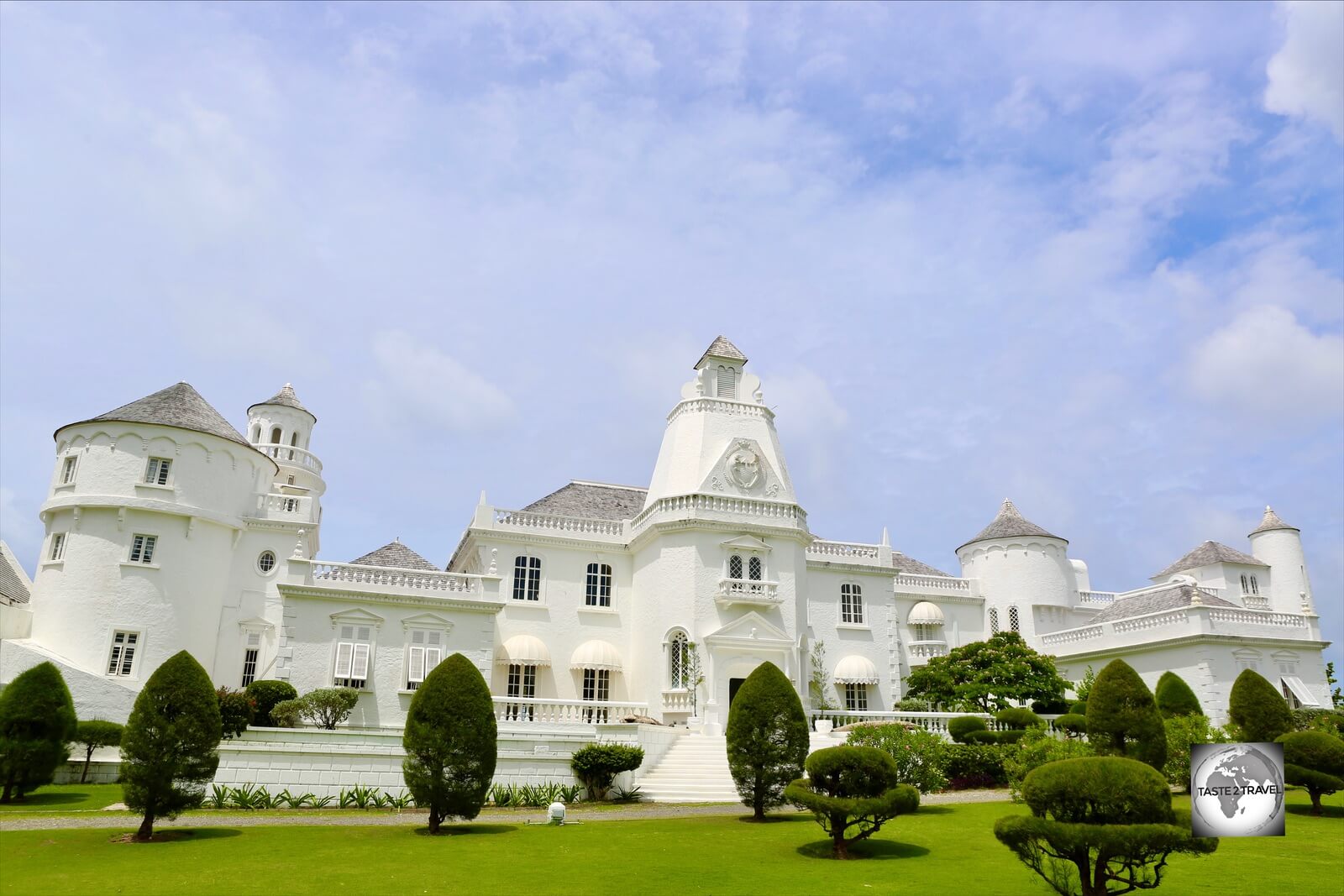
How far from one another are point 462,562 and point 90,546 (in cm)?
1545

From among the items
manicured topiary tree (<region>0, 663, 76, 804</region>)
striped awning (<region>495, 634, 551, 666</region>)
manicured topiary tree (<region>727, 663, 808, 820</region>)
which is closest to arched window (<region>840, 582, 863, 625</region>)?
striped awning (<region>495, 634, 551, 666</region>)

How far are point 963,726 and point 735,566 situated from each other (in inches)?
433

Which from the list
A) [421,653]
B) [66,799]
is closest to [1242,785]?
[66,799]

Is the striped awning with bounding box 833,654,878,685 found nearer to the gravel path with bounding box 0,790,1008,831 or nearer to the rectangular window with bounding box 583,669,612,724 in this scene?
the rectangular window with bounding box 583,669,612,724

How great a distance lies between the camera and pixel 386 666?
3578 cm

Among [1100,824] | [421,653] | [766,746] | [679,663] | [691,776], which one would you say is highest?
[421,653]

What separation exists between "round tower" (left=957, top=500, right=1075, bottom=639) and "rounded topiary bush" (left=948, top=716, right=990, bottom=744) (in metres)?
18.6

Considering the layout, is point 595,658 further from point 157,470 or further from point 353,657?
point 157,470

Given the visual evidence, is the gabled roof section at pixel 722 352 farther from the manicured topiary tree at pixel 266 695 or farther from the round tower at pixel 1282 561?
the round tower at pixel 1282 561

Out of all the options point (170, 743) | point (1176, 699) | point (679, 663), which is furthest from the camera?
point (679, 663)

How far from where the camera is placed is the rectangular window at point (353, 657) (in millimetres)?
35000

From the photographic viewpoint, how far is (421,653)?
119 feet

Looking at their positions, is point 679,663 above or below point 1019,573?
below

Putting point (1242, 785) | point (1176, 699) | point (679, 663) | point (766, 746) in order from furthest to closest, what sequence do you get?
1. point (679, 663)
2. point (1176, 699)
3. point (766, 746)
4. point (1242, 785)
